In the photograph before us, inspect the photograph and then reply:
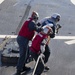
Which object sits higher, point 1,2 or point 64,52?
point 1,2

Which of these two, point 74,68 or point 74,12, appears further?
point 74,12

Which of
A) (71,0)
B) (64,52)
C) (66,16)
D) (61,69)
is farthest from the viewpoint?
(71,0)

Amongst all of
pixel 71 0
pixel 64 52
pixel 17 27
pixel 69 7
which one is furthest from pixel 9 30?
pixel 71 0

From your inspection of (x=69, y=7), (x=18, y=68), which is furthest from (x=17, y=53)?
(x=69, y=7)

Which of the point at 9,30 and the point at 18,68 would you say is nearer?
the point at 18,68

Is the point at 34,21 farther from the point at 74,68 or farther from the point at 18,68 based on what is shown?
the point at 74,68

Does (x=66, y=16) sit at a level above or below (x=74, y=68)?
above

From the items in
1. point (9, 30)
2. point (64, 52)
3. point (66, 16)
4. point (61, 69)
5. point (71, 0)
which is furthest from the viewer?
point (71, 0)

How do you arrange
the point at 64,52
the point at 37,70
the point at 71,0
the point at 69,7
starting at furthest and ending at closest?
the point at 71,0
the point at 69,7
the point at 64,52
the point at 37,70

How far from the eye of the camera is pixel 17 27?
16.0 m

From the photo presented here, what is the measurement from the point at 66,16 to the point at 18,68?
937cm

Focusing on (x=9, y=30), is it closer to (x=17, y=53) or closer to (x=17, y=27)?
(x=17, y=27)

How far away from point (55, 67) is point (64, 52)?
1666 millimetres

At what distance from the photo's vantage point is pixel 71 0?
24484mm
